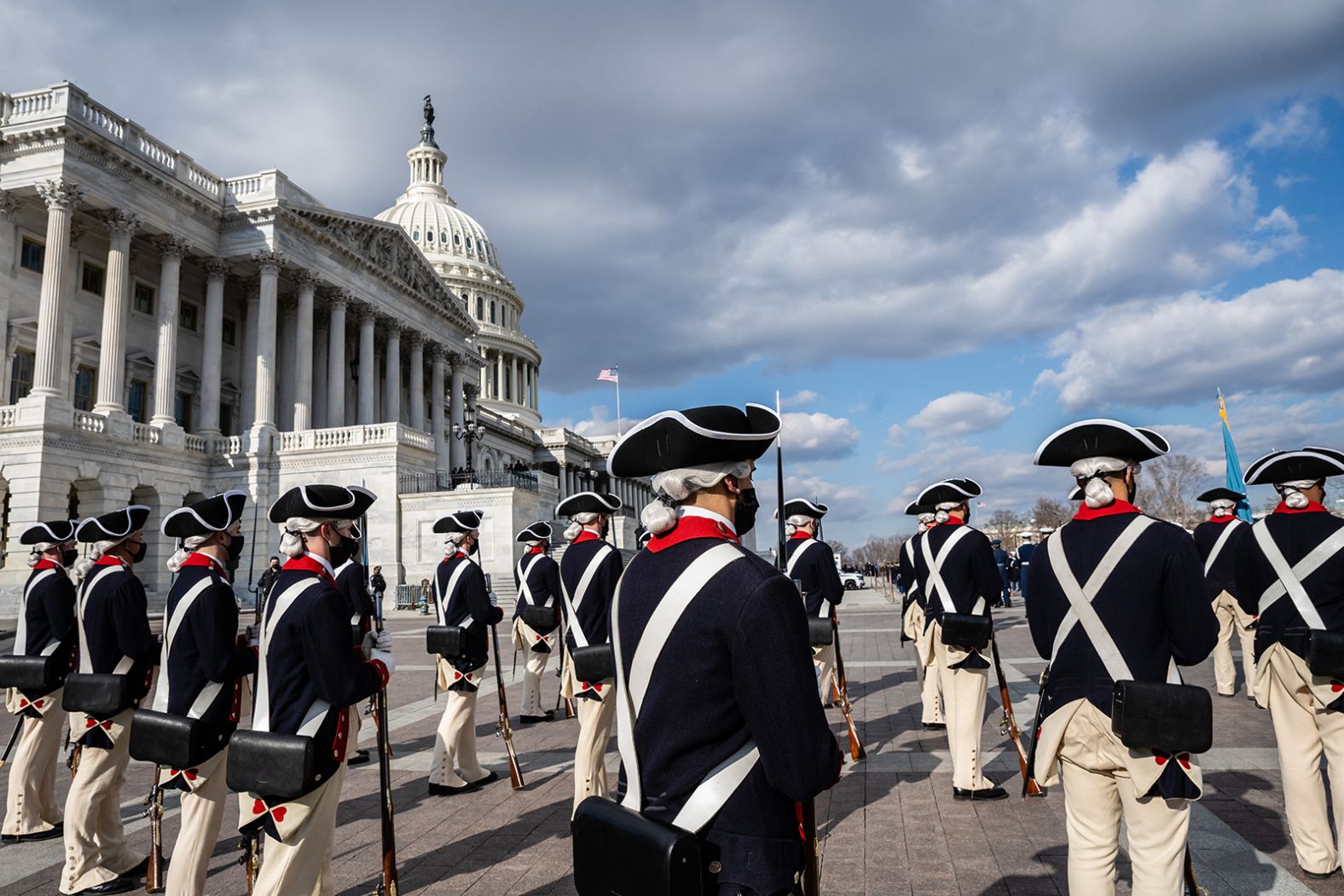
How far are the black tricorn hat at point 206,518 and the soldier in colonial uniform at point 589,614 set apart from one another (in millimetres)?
2362

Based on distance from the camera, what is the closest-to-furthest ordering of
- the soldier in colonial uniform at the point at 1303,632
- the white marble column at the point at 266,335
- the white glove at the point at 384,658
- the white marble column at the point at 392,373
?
the white glove at the point at 384,658
the soldier in colonial uniform at the point at 1303,632
the white marble column at the point at 266,335
the white marble column at the point at 392,373

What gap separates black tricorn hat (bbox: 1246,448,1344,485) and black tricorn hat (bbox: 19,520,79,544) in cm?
914

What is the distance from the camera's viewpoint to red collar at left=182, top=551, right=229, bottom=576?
5.14 metres

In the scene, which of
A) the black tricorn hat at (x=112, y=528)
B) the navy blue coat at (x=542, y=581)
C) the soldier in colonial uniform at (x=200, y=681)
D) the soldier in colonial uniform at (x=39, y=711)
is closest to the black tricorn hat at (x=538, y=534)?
the navy blue coat at (x=542, y=581)

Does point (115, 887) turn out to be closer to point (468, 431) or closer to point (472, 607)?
point (472, 607)

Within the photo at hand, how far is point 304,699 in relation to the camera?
14.1 ft

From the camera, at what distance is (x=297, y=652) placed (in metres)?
4.30

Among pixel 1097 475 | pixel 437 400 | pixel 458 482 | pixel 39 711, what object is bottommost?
pixel 39 711

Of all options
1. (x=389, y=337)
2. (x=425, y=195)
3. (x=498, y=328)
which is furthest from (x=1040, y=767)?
(x=425, y=195)

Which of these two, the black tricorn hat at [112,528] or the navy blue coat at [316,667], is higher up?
the black tricorn hat at [112,528]

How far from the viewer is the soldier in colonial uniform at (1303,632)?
5137mm

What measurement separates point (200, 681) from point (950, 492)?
6.36 meters

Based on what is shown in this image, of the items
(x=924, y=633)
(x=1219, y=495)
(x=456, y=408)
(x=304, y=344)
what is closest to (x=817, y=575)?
(x=924, y=633)

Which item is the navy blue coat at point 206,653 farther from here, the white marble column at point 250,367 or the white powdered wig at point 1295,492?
the white marble column at point 250,367
